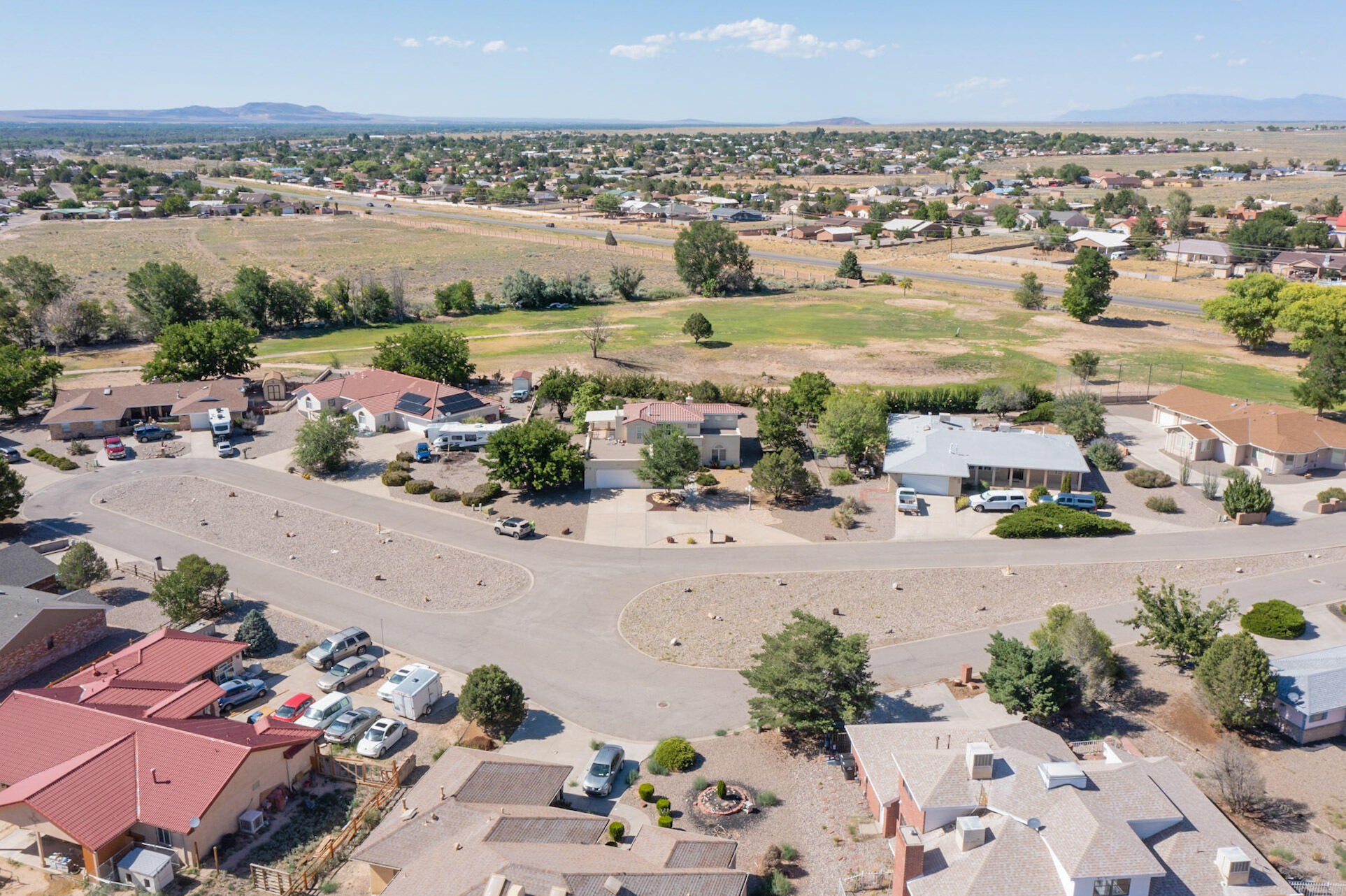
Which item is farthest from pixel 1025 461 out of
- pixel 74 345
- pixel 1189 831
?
pixel 74 345

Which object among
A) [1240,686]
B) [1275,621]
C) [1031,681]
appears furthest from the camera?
[1275,621]

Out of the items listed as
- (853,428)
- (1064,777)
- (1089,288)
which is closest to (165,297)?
(853,428)

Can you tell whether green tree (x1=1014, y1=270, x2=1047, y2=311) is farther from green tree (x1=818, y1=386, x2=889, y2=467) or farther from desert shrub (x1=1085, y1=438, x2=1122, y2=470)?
green tree (x1=818, y1=386, x2=889, y2=467)

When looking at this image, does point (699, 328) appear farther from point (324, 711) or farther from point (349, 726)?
point (349, 726)

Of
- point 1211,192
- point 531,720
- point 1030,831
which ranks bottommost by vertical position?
point 531,720

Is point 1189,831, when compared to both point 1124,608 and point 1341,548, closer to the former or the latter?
point 1124,608

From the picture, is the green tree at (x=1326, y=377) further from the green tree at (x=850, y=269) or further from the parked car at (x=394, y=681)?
the green tree at (x=850, y=269)
